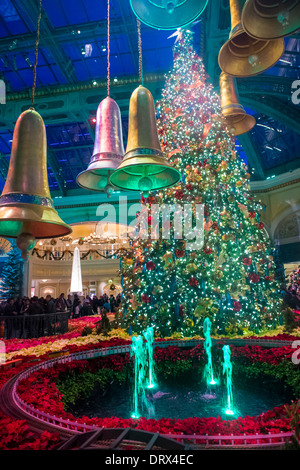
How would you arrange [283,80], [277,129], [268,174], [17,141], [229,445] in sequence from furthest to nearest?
[268,174]
[277,129]
[283,80]
[17,141]
[229,445]

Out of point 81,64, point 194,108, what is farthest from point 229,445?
point 81,64

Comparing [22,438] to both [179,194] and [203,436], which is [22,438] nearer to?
[203,436]

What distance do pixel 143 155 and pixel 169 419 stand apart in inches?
80.5

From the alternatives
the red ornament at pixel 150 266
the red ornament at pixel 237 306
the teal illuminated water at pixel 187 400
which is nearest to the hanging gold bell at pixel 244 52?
the teal illuminated water at pixel 187 400

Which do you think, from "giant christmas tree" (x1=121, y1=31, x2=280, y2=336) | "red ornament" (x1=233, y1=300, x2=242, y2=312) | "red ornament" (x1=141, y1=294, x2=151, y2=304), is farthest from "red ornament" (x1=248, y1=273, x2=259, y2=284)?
"red ornament" (x1=141, y1=294, x2=151, y2=304)

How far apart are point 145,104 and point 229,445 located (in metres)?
2.54

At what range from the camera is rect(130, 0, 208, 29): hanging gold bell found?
8.09 feet

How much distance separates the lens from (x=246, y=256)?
7.40 metres

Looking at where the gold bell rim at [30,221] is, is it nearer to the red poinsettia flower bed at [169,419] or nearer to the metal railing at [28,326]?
the red poinsettia flower bed at [169,419]

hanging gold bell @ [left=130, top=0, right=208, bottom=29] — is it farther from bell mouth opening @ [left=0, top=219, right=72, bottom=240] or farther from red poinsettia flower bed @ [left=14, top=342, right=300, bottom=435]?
red poinsettia flower bed @ [left=14, top=342, right=300, bottom=435]

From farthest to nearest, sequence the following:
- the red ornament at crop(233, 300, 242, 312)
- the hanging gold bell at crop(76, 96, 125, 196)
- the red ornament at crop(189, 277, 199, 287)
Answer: the red ornament at crop(189, 277, 199, 287) < the red ornament at crop(233, 300, 242, 312) < the hanging gold bell at crop(76, 96, 125, 196)

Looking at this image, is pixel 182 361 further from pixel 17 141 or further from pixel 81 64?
pixel 81 64

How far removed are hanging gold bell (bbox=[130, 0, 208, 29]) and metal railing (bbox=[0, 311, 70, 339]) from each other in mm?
8818

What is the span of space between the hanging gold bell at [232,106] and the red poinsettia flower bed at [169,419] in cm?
406
